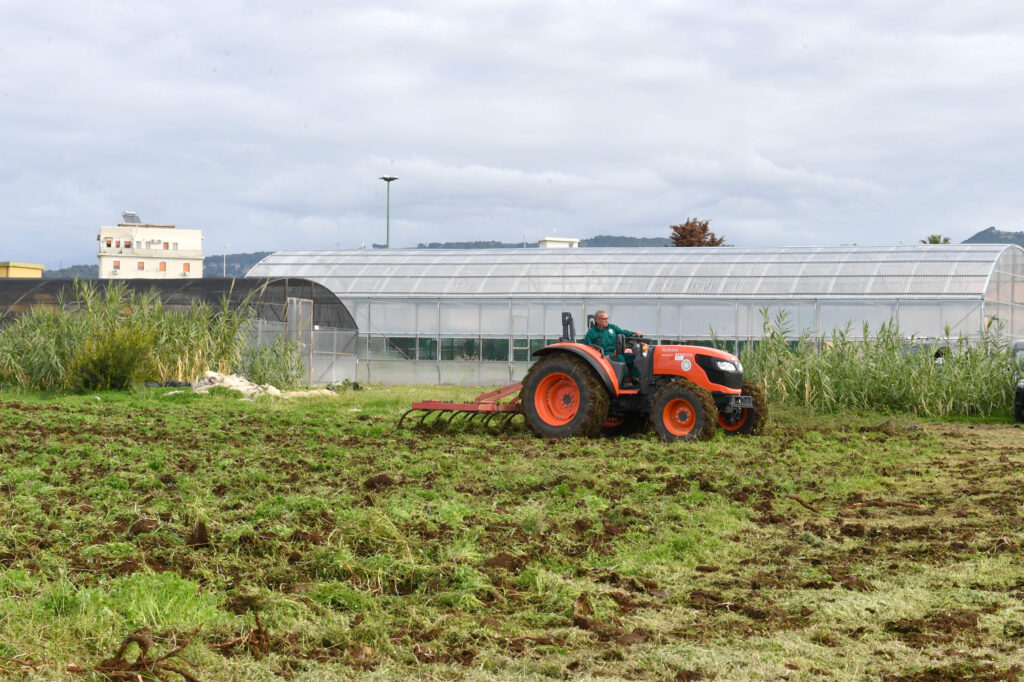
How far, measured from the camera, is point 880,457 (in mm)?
11391

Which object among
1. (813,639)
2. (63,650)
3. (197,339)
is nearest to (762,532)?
(813,639)

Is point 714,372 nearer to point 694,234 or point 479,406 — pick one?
point 479,406

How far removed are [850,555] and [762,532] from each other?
788mm

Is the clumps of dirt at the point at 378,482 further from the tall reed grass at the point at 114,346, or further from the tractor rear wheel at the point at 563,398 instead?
the tall reed grass at the point at 114,346

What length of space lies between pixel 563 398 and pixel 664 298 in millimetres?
14598

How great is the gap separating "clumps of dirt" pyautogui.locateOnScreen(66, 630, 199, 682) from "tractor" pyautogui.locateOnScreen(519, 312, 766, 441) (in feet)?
27.2

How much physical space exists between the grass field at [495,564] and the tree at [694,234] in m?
36.7

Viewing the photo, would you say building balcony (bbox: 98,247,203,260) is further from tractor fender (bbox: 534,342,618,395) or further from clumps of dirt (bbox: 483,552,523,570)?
clumps of dirt (bbox: 483,552,523,570)

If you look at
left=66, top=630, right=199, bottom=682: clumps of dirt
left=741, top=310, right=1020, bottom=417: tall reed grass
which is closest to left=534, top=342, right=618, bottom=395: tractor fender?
left=741, top=310, right=1020, bottom=417: tall reed grass

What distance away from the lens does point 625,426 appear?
44.4 feet

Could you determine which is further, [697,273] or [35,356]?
[697,273]

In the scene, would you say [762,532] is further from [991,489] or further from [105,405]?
[105,405]

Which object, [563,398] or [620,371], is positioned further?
[563,398]

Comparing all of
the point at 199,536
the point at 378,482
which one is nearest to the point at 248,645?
the point at 199,536
